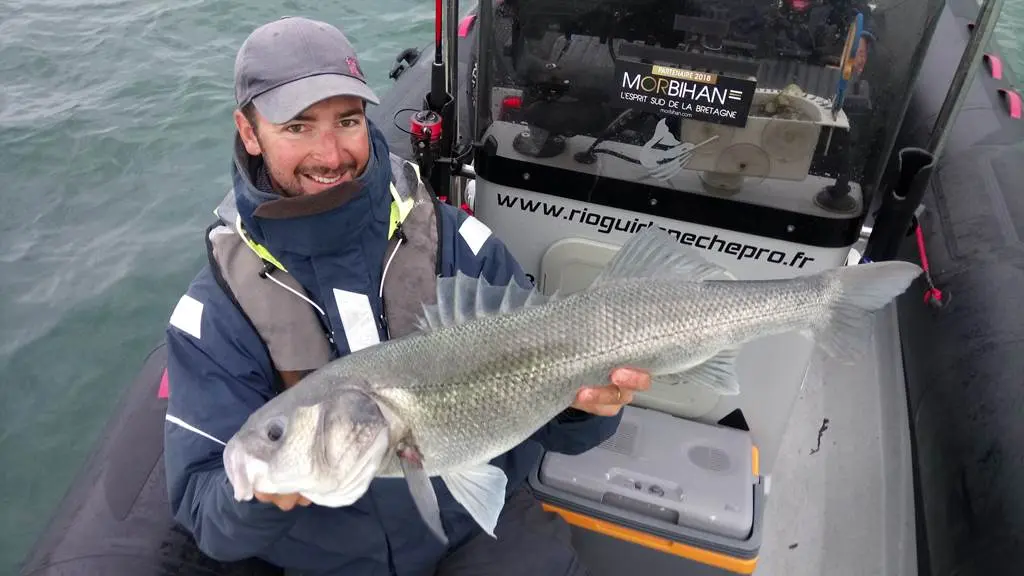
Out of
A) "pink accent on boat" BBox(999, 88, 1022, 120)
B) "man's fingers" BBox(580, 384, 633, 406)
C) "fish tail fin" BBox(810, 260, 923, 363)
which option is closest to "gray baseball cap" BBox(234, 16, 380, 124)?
"man's fingers" BBox(580, 384, 633, 406)

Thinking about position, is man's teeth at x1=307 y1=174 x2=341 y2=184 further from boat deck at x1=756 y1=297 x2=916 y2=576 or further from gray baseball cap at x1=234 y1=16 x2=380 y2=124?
boat deck at x1=756 y1=297 x2=916 y2=576

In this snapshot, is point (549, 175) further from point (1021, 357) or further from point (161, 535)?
point (1021, 357)

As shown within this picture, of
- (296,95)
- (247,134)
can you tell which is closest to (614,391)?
(296,95)

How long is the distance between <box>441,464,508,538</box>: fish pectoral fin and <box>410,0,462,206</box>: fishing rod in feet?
5.99

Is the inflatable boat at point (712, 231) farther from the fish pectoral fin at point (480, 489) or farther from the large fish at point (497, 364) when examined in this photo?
the fish pectoral fin at point (480, 489)

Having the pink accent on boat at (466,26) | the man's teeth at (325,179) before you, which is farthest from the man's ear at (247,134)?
the pink accent on boat at (466,26)

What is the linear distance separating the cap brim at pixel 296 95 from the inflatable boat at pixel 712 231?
0.99m

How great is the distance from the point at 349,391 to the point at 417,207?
0.99m

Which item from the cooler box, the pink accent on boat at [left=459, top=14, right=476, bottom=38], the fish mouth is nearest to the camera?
the fish mouth

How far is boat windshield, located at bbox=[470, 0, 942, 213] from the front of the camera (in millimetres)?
2596

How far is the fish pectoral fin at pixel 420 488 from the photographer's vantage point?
70.4 inches

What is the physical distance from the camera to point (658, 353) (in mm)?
2082

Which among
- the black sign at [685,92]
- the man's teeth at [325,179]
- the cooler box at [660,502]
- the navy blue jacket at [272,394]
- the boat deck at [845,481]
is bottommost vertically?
the boat deck at [845,481]

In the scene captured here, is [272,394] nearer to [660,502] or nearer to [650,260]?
[650,260]
